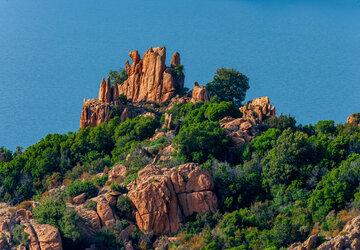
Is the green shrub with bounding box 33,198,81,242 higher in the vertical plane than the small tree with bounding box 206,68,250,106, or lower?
lower

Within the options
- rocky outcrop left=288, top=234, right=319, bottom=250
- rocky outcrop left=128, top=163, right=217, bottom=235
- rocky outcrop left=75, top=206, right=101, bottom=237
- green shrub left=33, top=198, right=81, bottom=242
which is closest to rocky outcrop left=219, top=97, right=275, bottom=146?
rocky outcrop left=128, top=163, right=217, bottom=235

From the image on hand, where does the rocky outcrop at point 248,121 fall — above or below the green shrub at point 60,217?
above

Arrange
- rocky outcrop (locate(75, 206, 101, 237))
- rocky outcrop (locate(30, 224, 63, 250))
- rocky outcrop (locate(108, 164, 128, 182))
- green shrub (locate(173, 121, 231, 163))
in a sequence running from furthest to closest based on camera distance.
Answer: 1. green shrub (locate(173, 121, 231, 163))
2. rocky outcrop (locate(108, 164, 128, 182))
3. rocky outcrop (locate(75, 206, 101, 237))
4. rocky outcrop (locate(30, 224, 63, 250))

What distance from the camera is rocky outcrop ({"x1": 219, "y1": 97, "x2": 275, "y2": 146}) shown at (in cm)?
6894

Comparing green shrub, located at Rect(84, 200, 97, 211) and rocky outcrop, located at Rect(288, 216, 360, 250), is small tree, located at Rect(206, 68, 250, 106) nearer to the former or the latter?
green shrub, located at Rect(84, 200, 97, 211)

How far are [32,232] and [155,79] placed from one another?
115 ft

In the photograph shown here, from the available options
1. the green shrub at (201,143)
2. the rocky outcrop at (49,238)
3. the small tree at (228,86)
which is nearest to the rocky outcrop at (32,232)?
the rocky outcrop at (49,238)

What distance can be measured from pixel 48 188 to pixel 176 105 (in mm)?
18494

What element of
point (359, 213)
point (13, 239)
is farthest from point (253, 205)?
point (13, 239)

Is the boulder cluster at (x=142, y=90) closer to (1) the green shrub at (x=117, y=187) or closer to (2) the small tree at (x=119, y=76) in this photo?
(2) the small tree at (x=119, y=76)

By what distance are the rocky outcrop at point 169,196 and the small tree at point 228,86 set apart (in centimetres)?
2670

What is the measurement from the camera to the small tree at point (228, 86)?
85.6 meters

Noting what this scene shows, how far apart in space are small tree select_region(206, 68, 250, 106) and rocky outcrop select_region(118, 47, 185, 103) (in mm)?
3629

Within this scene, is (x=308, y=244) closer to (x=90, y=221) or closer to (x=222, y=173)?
(x=222, y=173)
